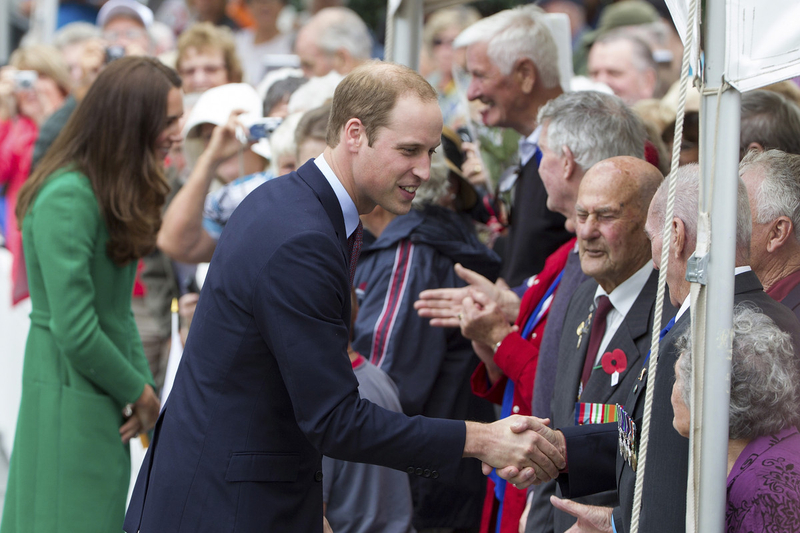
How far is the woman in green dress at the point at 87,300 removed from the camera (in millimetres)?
3053

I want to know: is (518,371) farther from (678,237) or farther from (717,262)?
(717,262)

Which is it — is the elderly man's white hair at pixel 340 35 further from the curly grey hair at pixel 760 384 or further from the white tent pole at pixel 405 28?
the curly grey hair at pixel 760 384

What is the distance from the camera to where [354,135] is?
2.22 meters

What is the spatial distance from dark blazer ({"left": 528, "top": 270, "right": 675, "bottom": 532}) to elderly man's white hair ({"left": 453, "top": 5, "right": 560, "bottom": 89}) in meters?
1.43

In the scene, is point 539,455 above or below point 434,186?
below

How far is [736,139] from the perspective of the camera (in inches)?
68.6

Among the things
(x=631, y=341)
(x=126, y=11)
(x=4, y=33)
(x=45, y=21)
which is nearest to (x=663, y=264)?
(x=631, y=341)

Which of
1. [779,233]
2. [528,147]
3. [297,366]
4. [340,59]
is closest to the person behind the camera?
[297,366]

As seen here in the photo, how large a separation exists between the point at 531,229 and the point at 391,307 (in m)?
0.66

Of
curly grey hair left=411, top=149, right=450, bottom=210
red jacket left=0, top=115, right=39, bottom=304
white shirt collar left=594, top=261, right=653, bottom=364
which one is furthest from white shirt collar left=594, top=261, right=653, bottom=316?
red jacket left=0, top=115, right=39, bottom=304

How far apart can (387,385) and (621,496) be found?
109cm

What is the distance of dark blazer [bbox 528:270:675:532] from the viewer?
2.45 metres

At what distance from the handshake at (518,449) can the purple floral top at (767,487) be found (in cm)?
56

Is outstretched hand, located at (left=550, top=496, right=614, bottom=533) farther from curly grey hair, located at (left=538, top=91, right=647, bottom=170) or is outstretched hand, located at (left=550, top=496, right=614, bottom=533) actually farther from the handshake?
curly grey hair, located at (left=538, top=91, right=647, bottom=170)
